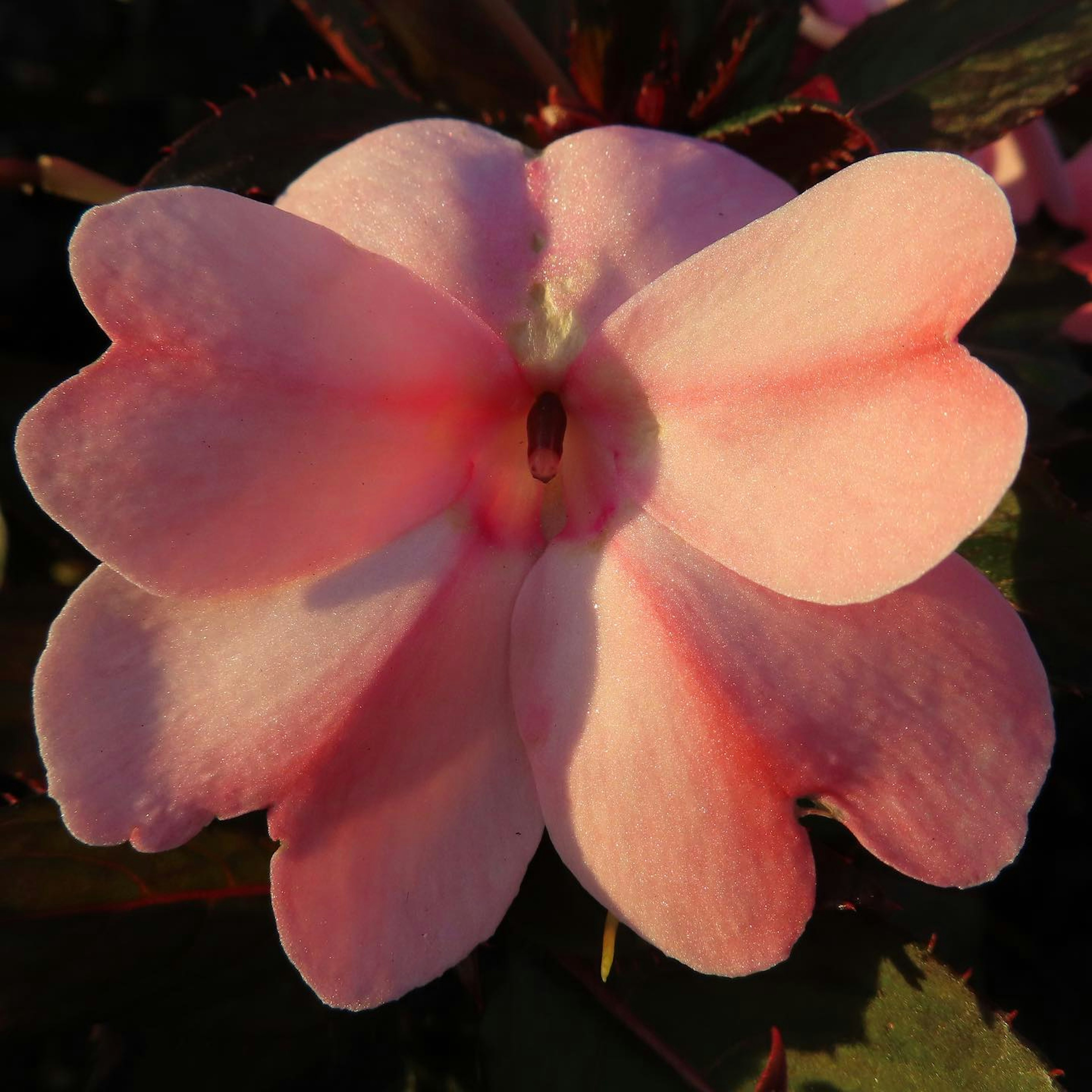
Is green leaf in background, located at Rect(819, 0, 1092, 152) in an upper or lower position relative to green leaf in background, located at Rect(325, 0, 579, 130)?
lower

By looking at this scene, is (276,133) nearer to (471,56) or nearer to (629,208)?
(471,56)

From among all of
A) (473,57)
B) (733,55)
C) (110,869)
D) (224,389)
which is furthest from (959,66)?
(110,869)

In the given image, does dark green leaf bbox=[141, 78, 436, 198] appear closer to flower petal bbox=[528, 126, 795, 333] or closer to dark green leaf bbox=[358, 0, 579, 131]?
dark green leaf bbox=[358, 0, 579, 131]

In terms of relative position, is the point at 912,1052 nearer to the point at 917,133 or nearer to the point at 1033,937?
the point at 1033,937

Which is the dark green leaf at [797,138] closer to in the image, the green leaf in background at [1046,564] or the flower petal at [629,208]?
the flower petal at [629,208]

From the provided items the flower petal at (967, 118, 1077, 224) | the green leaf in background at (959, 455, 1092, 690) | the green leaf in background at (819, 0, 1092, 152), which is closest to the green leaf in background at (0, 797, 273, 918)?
the green leaf in background at (959, 455, 1092, 690)

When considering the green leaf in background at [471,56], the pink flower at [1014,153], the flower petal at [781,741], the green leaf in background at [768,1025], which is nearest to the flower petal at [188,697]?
the flower petal at [781,741]
